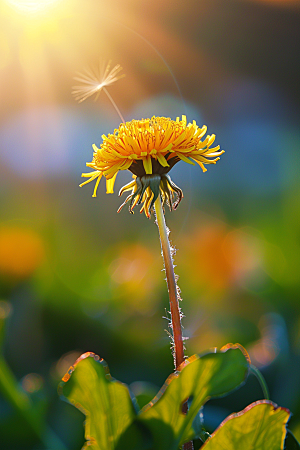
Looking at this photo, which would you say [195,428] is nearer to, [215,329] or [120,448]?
[120,448]

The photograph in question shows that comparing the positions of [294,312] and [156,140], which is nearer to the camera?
[156,140]

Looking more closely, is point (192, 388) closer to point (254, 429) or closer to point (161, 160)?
point (254, 429)

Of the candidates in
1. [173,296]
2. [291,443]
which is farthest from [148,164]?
[291,443]

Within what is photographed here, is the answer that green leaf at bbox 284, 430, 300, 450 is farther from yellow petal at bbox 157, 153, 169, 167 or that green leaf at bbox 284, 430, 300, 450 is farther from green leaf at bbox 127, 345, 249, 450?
yellow petal at bbox 157, 153, 169, 167

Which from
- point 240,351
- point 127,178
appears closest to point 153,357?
point 240,351

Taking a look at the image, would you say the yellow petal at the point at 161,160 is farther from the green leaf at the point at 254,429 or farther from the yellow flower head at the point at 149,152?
the green leaf at the point at 254,429

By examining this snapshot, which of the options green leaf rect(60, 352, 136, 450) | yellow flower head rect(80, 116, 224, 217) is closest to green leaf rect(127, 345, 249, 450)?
green leaf rect(60, 352, 136, 450)

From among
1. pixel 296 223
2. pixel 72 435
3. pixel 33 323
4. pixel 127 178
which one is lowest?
pixel 72 435
